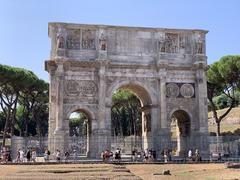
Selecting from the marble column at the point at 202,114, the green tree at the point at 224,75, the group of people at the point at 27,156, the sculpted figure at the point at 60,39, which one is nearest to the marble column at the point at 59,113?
the sculpted figure at the point at 60,39

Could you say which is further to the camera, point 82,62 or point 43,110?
point 43,110

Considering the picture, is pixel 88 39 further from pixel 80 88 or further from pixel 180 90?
pixel 180 90

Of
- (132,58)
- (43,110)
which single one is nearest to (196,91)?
(132,58)

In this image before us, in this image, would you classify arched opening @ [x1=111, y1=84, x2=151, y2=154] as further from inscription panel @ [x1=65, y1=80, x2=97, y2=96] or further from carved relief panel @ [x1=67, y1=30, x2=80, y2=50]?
carved relief panel @ [x1=67, y1=30, x2=80, y2=50]

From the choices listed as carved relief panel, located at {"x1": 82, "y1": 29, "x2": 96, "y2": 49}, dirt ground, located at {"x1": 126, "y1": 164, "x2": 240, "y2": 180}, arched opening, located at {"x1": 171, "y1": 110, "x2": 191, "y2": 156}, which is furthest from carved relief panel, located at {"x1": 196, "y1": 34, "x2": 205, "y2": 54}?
dirt ground, located at {"x1": 126, "y1": 164, "x2": 240, "y2": 180}

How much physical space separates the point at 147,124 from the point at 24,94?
18117 mm

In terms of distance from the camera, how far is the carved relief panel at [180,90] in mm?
30016

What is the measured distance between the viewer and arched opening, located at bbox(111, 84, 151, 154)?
30.1 meters

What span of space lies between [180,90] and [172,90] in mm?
664

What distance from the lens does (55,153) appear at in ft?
88.6

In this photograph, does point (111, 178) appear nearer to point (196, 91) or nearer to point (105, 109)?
point (105, 109)

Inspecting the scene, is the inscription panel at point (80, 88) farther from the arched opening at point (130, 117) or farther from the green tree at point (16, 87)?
the green tree at point (16, 87)

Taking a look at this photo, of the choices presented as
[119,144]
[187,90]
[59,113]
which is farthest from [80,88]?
[187,90]

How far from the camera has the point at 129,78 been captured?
1158 inches
